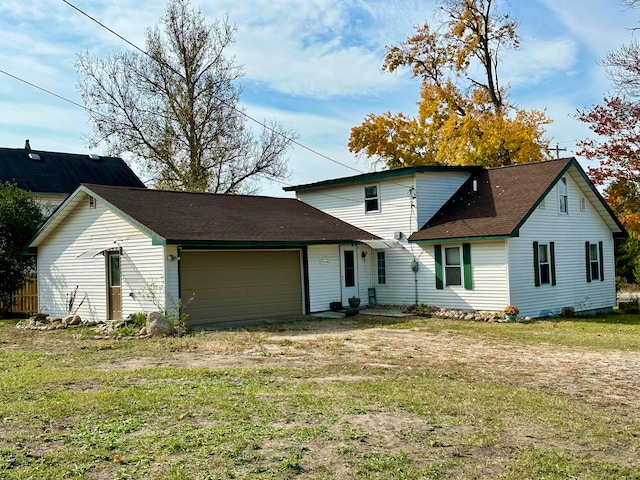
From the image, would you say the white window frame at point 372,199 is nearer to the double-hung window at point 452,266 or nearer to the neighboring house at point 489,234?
the neighboring house at point 489,234

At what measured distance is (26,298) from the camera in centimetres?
2214

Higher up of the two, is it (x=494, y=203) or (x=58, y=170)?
(x=58, y=170)

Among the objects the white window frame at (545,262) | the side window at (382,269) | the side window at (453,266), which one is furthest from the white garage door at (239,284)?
the white window frame at (545,262)

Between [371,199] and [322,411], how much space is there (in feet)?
52.3

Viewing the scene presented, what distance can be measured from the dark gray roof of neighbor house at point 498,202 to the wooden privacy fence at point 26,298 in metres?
13.6

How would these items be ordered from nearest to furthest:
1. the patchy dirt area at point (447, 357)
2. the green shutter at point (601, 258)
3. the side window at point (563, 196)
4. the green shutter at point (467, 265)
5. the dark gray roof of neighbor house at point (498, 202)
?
the patchy dirt area at point (447, 357) → the dark gray roof of neighbor house at point (498, 202) → the green shutter at point (467, 265) → the side window at point (563, 196) → the green shutter at point (601, 258)

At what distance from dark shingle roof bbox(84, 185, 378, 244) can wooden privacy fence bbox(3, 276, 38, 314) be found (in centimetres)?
588

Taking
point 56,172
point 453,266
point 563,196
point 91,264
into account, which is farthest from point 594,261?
point 56,172

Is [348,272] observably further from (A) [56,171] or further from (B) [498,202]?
(A) [56,171]

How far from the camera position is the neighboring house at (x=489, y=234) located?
18516 mm

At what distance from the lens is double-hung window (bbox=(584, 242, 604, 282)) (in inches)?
855

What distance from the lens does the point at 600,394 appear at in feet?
26.5

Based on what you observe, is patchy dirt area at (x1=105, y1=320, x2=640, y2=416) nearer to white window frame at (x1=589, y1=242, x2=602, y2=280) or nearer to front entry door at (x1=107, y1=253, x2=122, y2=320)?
front entry door at (x1=107, y1=253, x2=122, y2=320)

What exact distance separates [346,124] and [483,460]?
103 ft
